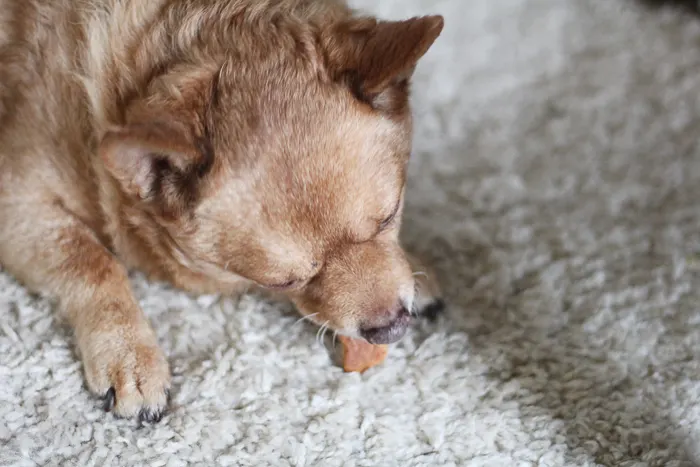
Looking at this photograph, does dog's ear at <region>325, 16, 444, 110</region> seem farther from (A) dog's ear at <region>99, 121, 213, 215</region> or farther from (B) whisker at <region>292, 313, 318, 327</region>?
(B) whisker at <region>292, 313, 318, 327</region>

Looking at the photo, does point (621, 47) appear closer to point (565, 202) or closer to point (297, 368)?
point (565, 202)

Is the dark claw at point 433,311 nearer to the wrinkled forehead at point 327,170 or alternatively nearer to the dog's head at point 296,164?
the dog's head at point 296,164

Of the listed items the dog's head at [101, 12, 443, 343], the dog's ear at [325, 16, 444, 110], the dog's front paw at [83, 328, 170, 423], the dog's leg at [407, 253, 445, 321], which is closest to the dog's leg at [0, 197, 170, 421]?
the dog's front paw at [83, 328, 170, 423]

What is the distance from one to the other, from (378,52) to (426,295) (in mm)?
805

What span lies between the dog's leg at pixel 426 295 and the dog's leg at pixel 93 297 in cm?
75

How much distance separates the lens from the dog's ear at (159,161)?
162 cm

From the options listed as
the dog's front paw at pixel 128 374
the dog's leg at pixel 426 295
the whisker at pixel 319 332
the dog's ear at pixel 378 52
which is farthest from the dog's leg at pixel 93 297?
the dog's ear at pixel 378 52

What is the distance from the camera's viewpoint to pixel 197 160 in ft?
5.79

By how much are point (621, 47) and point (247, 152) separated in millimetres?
2226

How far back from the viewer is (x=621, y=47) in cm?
339

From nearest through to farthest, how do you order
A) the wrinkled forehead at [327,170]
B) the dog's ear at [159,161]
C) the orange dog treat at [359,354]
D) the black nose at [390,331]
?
1. the dog's ear at [159,161]
2. the wrinkled forehead at [327,170]
3. the black nose at [390,331]
4. the orange dog treat at [359,354]

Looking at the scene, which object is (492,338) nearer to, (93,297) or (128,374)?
(128,374)

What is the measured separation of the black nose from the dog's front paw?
0.55 metres

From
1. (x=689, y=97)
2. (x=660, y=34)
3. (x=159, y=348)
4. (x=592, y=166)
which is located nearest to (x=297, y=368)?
(x=159, y=348)
